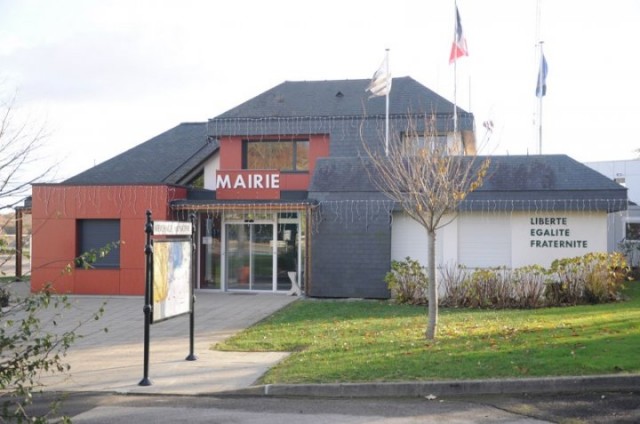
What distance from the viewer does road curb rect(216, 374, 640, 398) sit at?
27.6 ft

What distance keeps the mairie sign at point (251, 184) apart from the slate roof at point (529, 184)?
1379 mm

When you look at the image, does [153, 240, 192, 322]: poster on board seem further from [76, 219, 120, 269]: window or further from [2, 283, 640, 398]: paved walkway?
[76, 219, 120, 269]: window

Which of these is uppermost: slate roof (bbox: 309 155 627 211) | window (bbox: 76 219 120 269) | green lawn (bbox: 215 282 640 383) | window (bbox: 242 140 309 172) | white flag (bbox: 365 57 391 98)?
white flag (bbox: 365 57 391 98)

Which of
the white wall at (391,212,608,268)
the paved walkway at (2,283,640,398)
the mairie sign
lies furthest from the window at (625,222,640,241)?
the paved walkway at (2,283,640,398)

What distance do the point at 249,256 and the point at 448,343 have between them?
38.0 feet

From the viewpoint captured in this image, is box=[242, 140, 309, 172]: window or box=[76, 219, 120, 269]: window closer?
box=[76, 219, 120, 269]: window

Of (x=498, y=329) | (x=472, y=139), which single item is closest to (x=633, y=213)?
(x=472, y=139)

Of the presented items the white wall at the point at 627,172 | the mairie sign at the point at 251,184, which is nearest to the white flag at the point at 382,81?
the mairie sign at the point at 251,184

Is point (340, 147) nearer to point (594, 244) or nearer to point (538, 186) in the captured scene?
Answer: point (538, 186)

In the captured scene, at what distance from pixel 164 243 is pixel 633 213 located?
27.1 meters

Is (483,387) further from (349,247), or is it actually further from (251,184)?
(251,184)

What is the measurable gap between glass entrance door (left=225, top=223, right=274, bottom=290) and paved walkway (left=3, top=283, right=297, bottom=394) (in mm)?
3893

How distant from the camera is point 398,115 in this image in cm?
2238

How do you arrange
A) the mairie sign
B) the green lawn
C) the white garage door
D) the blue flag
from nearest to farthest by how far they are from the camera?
the green lawn < the white garage door < the mairie sign < the blue flag
